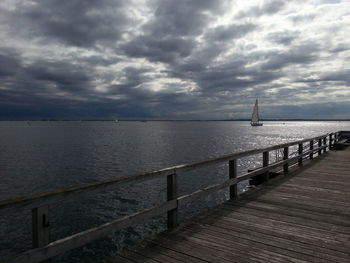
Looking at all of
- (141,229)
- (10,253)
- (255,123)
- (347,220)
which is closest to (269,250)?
(347,220)

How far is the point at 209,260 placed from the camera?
3.83m

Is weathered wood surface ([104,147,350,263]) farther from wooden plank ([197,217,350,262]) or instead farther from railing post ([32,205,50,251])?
railing post ([32,205,50,251])

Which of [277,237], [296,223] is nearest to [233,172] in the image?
[296,223]

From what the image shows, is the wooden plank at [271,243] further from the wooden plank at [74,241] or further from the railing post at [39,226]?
the railing post at [39,226]

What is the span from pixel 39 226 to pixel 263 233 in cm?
373

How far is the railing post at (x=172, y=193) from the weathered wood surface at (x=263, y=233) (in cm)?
16

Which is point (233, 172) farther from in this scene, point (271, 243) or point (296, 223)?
point (271, 243)

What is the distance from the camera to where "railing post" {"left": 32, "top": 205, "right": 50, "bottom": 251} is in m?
3.00

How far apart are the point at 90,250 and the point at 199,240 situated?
7906mm

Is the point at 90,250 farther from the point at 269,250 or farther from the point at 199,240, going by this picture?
the point at 269,250

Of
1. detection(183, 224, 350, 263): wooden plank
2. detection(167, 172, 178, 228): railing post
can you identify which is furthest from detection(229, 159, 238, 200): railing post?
detection(167, 172, 178, 228): railing post

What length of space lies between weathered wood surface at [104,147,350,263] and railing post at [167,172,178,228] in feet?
0.52

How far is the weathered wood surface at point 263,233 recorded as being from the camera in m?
3.96

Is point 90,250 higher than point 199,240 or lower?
lower
